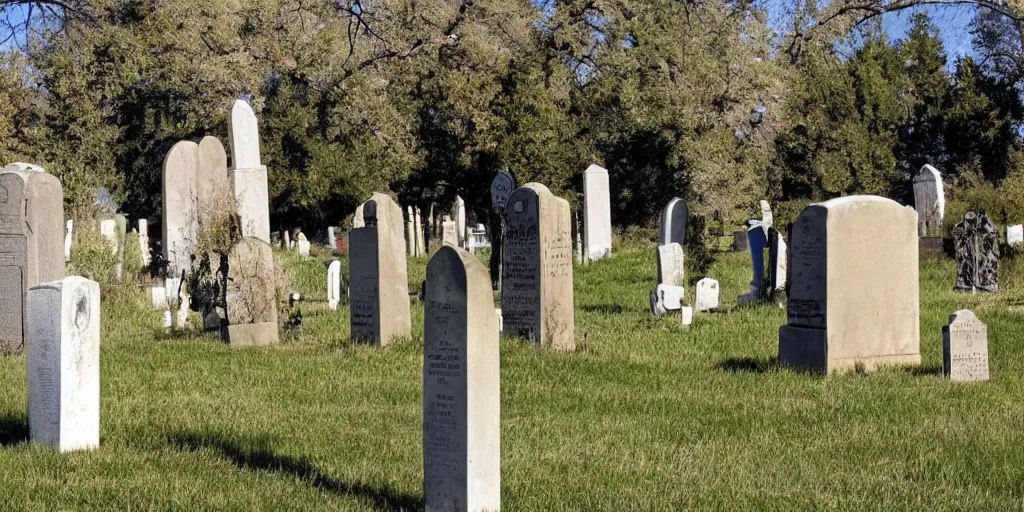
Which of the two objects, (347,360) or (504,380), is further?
(347,360)

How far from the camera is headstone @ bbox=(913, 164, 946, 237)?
3052cm

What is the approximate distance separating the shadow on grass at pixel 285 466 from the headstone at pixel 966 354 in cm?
591

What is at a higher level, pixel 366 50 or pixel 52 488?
pixel 366 50

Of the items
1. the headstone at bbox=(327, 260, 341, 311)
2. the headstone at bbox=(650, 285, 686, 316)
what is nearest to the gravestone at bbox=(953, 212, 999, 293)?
the headstone at bbox=(650, 285, 686, 316)

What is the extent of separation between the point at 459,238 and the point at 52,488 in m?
27.5

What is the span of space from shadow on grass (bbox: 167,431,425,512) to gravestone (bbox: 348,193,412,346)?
5.03 metres

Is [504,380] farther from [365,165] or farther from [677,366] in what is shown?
[365,165]

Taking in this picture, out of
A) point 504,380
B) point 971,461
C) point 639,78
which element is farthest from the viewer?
point 639,78

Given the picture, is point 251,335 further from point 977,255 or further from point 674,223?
point 977,255

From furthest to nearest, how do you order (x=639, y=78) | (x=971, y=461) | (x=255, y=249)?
(x=639, y=78) → (x=255, y=249) → (x=971, y=461)

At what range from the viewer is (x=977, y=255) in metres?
18.8

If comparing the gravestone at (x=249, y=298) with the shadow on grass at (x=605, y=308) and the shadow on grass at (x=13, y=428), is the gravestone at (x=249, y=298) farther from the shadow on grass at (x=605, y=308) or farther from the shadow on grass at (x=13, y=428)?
the shadow on grass at (x=605, y=308)

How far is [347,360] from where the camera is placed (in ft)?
40.3

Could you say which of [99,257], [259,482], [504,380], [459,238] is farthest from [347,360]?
[459,238]
